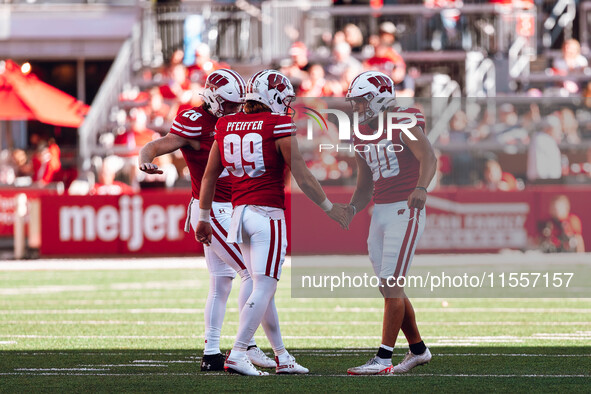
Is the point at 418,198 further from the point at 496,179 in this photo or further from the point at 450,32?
the point at 450,32

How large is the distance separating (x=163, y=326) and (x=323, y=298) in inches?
151

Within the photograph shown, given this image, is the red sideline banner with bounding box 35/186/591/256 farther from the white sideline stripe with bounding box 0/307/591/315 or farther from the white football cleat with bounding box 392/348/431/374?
the white football cleat with bounding box 392/348/431/374

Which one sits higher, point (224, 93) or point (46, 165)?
point (224, 93)

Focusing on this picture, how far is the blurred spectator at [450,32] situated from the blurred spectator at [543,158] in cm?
516

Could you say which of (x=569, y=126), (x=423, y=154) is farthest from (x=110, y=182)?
(x=423, y=154)

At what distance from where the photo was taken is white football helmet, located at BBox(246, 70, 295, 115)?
25.9 feet

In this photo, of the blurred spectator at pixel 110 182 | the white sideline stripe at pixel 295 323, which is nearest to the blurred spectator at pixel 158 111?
the blurred spectator at pixel 110 182

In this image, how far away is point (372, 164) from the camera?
27.0ft

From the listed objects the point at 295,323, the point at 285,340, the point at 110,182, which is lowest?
the point at 295,323

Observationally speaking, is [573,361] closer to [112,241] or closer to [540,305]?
[540,305]

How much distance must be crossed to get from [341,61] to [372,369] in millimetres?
17426

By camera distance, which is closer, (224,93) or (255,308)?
(255,308)

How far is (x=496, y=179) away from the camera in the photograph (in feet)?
68.9

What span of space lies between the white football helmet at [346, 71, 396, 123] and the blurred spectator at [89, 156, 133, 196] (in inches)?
529
